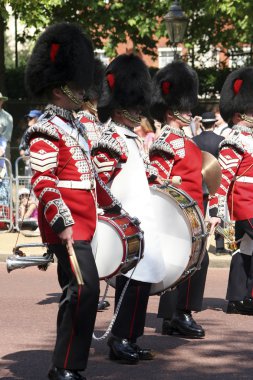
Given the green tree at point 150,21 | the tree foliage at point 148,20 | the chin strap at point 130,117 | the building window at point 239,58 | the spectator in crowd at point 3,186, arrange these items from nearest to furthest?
the chin strap at point 130,117 < the spectator in crowd at point 3,186 < the green tree at point 150,21 < the tree foliage at point 148,20 < the building window at point 239,58

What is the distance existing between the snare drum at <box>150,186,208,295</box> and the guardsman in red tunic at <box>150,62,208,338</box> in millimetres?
793

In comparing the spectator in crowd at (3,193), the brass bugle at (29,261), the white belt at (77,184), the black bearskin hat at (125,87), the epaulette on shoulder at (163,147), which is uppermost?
the black bearskin hat at (125,87)

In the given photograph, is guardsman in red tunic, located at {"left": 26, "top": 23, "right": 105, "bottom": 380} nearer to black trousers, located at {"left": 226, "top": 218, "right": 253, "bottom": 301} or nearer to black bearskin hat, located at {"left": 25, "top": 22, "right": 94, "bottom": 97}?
black bearskin hat, located at {"left": 25, "top": 22, "right": 94, "bottom": 97}

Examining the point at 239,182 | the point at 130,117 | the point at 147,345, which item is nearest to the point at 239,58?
the point at 239,182

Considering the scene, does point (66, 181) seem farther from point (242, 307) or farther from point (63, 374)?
point (242, 307)

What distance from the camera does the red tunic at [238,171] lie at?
30.6 ft

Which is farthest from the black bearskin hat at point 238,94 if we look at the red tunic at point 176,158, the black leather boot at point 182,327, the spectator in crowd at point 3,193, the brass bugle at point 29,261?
the spectator in crowd at point 3,193

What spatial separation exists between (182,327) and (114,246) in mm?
1842

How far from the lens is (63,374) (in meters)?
6.40

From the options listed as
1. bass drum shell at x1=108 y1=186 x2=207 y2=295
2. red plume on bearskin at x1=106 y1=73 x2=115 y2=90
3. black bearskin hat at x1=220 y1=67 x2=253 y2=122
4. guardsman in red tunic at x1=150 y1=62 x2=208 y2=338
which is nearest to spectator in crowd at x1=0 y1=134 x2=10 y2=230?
black bearskin hat at x1=220 y1=67 x2=253 y2=122

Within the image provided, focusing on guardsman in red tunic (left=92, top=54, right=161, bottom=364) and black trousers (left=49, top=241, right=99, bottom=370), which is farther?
guardsman in red tunic (left=92, top=54, right=161, bottom=364)

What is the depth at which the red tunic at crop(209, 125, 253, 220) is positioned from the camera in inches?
367

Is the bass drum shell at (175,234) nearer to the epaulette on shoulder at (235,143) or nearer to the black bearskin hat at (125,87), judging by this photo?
the black bearskin hat at (125,87)

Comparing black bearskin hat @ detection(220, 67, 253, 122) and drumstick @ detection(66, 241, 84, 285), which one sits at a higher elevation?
black bearskin hat @ detection(220, 67, 253, 122)
